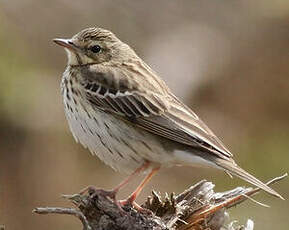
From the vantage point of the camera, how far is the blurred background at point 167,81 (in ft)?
37.3

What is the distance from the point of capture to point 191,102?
1263 cm

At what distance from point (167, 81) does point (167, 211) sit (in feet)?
20.4

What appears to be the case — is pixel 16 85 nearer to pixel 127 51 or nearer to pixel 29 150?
pixel 29 150

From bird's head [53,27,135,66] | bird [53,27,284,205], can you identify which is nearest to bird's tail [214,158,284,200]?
bird [53,27,284,205]

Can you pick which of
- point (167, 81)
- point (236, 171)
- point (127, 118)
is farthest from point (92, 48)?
point (167, 81)

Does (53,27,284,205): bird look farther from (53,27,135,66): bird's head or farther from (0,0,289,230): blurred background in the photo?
(0,0,289,230): blurred background

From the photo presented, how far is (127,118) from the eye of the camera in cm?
737

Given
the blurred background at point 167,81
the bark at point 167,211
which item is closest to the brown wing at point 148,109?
the bark at point 167,211

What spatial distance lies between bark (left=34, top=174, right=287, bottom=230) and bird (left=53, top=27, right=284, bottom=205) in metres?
0.28

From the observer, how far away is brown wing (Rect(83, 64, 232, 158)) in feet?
23.5

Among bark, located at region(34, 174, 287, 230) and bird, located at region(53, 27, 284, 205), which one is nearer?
bark, located at region(34, 174, 287, 230)

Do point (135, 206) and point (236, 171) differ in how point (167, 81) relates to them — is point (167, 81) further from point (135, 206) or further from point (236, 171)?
point (135, 206)

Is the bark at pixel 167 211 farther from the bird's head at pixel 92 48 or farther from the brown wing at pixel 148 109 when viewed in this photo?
the bird's head at pixel 92 48

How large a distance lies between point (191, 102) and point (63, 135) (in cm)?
188
